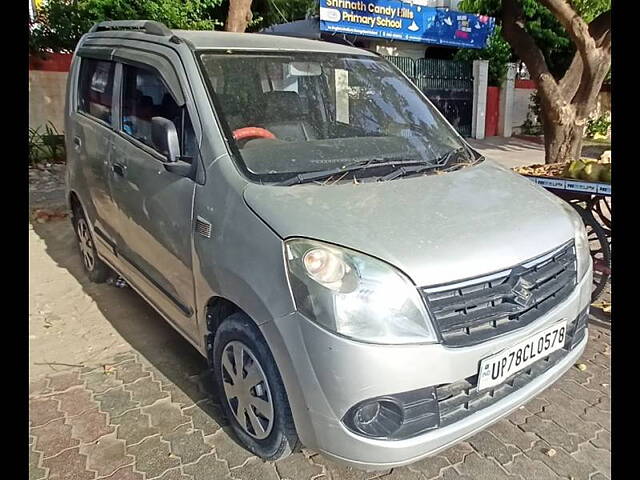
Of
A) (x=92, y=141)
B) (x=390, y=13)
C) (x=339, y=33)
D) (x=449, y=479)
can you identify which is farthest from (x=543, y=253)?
(x=390, y=13)

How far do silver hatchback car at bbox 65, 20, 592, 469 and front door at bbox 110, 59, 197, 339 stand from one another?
16 millimetres

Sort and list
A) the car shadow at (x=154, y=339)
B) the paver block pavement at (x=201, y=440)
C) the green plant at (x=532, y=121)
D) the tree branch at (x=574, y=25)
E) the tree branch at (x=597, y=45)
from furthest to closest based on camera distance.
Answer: the green plant at (x=532, y=121) → the tree branch at (x=597, y=45) → the tree branch at (x=574, y=25) → the car shadow at (x=154, y=339) → the paver block pavement at (x=201, y=440)

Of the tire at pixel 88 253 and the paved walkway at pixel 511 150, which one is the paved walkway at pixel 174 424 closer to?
the tire at pixel 88 253

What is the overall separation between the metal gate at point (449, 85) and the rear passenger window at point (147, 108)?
1218 centimetres

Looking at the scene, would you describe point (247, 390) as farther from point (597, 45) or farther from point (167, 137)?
point (597, 45)

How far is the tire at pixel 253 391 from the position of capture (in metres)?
2.17

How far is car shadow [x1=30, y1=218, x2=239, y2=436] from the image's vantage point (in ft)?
9.87

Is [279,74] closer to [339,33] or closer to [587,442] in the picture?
[587,442]

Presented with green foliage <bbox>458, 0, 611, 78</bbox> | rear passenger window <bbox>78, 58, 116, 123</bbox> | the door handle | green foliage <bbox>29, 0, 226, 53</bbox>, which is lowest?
the door handle

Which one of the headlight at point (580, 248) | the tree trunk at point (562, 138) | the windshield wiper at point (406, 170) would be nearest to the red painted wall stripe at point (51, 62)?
the tree trunk at point (562, 138)

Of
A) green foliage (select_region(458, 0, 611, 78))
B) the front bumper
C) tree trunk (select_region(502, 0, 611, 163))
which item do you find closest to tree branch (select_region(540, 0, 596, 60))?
tree trunk (select_region(502, 0, 611, 163))

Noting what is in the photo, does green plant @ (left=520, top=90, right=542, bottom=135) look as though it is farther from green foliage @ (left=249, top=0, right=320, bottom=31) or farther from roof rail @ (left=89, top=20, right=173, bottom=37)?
roof rail @ (left=89, top=20, right=173, bottom=37)

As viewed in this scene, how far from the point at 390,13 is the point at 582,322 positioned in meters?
12.7

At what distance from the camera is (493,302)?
203 cm
